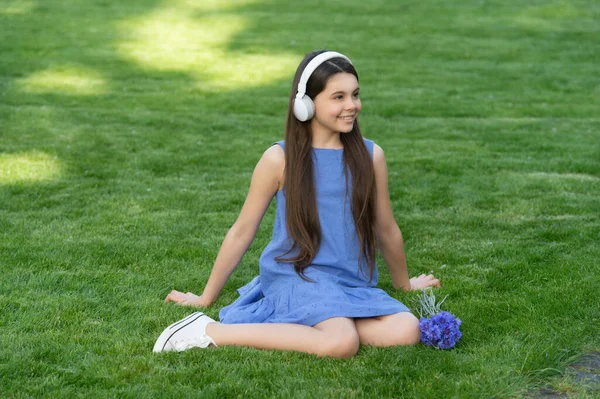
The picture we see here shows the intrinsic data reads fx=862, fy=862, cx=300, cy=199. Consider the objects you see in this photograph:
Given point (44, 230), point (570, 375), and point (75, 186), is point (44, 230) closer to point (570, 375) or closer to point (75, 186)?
point (75, 186)

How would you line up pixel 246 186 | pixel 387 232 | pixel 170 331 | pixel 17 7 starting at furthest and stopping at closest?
pixel 17 7
pixel 246 186
pixel 387 232
pixel 170 331

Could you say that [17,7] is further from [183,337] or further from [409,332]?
[409,332]

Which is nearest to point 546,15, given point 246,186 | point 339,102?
point 246,186

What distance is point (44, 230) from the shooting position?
551 cm

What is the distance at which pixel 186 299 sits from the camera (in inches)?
171

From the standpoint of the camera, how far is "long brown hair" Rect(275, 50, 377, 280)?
395cm

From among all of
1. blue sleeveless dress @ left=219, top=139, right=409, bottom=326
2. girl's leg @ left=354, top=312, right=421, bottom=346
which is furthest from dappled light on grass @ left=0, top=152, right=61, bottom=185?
girl's leg @ left=354, top=312, right=421, bottom=346

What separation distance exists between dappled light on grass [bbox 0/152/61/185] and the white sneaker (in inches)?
135

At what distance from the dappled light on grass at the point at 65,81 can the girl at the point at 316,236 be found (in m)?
7.06

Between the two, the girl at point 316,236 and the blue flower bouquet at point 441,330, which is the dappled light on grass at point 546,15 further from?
the blue flower bouquet at point 441,330

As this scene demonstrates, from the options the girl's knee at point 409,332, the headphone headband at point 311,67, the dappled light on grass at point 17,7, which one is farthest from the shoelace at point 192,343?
the dappled light on grass at point 17,7

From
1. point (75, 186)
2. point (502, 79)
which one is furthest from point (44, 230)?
point (502, 79)

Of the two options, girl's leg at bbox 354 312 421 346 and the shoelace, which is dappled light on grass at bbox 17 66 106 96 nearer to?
the shoelace

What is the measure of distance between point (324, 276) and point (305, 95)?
2.74ft
